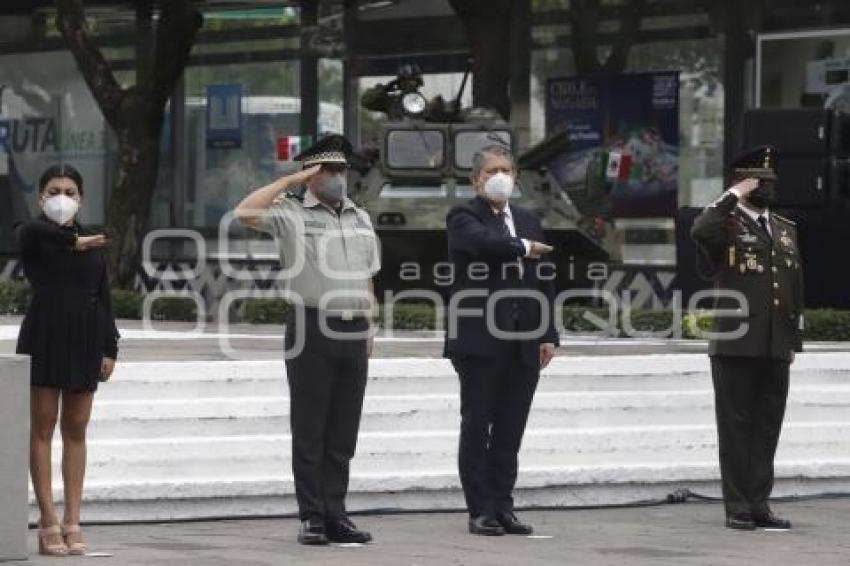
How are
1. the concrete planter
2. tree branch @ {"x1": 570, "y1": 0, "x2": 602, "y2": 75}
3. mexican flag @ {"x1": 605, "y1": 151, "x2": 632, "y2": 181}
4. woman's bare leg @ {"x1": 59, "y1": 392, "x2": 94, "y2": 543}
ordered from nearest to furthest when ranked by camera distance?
the concrete planter < woman's bare leg @ {"x1": 59, "y1": 392, "x2": 94, "y2": 543} < mexican flag @ {"x1": 605, "y1": 151, "x2": 632, "y2": 181} < tree branch @ {"x1": 570, "y1": 0, "x2": 602, "y2": 75}

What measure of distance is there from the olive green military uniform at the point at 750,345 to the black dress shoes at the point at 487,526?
4.18 ft

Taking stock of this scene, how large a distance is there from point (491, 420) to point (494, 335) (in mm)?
446

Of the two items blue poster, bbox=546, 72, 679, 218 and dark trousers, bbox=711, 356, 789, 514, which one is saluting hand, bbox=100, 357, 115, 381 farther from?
blue poster, bbox=546, 72, 679, 218

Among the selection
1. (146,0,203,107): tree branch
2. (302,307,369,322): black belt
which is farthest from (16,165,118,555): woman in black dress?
(146,0,203,107): tree branch

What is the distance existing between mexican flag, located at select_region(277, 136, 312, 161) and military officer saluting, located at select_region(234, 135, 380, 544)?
Answer: 24337mm

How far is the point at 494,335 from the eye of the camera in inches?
418

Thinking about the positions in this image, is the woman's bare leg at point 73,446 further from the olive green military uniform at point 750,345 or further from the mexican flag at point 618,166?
the mexican flag at point 618,166

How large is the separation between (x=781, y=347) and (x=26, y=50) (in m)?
28.3

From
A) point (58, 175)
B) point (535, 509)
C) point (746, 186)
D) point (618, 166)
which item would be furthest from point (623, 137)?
point (58, 175)

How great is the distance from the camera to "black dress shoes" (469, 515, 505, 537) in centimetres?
1068

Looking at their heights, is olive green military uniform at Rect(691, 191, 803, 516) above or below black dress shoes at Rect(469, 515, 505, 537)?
above

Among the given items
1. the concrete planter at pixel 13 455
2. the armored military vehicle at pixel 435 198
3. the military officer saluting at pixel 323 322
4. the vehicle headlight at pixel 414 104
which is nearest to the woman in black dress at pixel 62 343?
the concrete planter at pixel 13 455

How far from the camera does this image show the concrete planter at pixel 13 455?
9117mm

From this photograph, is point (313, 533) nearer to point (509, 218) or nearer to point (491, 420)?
point (491, 420)
